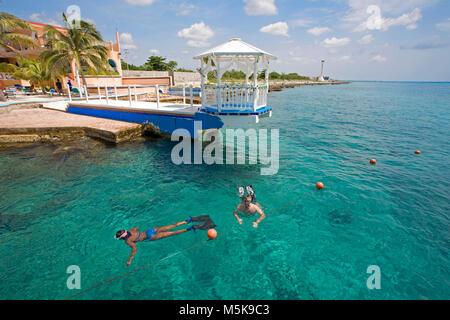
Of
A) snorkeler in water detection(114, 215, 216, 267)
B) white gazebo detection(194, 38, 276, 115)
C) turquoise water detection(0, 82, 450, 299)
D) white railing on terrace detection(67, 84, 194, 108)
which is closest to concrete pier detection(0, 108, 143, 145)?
turquoise water detection(0, 82, 450, 299)

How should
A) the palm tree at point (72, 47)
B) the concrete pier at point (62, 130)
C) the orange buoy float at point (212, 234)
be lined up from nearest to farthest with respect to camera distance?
the orange buoy float at point (212, 234) → the concrete pier at point (62, 130) → the palm tree at point (72, 47)

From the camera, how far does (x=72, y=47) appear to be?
22.2m

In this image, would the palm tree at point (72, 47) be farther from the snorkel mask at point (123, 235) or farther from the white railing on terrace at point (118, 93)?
the snorkel mask at point (123, 235)

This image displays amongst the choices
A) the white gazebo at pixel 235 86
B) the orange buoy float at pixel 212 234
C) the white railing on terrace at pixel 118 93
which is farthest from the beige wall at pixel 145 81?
the orange buoy float at pixel 212 234

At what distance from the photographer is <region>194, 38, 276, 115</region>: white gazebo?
32.3ft

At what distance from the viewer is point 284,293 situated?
476 cm

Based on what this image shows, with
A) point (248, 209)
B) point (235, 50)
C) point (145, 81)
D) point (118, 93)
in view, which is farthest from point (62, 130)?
point (145, 81)

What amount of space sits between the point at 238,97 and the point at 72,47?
21571 mm

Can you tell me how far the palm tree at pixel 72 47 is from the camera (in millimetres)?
21547

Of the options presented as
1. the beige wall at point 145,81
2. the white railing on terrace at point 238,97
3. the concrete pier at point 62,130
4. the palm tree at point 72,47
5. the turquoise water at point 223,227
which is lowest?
the turquoise water at point 223,227

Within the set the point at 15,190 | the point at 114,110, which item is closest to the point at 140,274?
the point at 15,190
